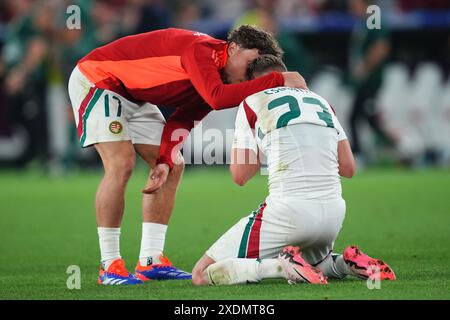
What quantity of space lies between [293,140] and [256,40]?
84 centimetres

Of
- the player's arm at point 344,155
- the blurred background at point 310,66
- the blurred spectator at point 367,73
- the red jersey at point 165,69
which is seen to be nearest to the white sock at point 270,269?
the player's arm at point 344,155

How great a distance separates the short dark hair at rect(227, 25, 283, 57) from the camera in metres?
6.77

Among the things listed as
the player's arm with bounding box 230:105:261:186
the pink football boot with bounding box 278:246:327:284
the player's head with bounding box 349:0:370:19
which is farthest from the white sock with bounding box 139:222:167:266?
the player's head with bounding box 349:0:370:19

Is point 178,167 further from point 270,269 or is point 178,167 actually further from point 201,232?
point 201,232

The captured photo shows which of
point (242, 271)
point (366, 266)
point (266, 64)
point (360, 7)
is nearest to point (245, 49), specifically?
point (266, 64)

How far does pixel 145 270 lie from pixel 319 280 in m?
1.51

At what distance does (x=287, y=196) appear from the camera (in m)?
6.25

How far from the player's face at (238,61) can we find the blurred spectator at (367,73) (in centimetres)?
1097

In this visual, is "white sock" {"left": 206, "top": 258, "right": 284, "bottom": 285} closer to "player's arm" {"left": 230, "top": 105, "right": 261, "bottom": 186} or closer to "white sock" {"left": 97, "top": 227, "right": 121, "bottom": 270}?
"player's arm" {"left": 230, "top": 105, "right": 261, "bottom": 186}

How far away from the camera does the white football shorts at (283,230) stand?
20.4 feet

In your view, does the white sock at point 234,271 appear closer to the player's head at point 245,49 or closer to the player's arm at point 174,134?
the player's arm at point 174,134

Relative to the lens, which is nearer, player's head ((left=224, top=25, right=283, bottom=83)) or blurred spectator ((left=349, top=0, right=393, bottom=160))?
player's head ((left=224, top=25, right=283, bottom=83))
